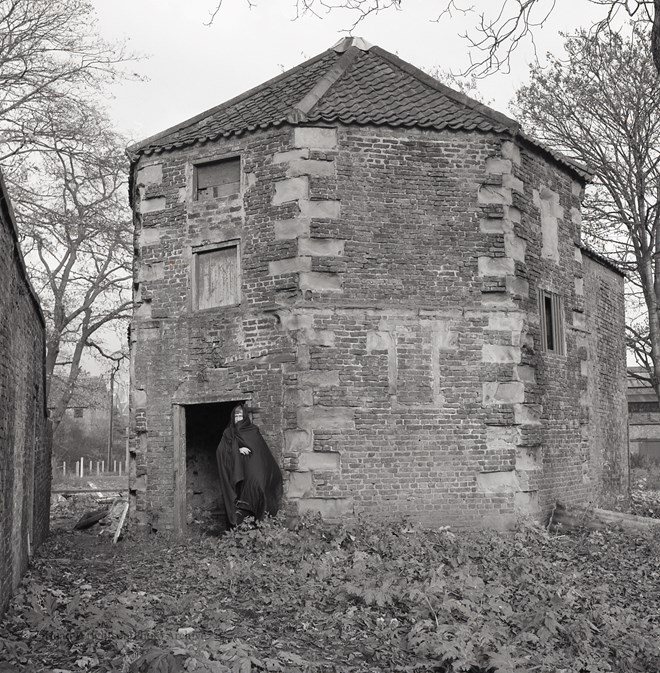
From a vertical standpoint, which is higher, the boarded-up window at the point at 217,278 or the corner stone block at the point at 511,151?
the corner stone block at the point at 511,151

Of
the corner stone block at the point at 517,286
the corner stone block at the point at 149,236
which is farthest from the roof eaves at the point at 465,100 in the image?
the corner stone block at the point at 149,236

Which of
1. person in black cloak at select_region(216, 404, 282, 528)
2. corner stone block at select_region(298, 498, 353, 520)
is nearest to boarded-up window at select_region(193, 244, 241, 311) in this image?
person in black cloak at select_region(216, 404, 282, 528)

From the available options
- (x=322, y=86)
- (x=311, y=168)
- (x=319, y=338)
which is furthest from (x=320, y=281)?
(x=322, y=86)

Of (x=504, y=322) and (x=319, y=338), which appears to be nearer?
(x=319, y=338)

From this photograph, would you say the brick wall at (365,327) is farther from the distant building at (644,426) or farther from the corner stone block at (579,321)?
the distant building at (644,426)

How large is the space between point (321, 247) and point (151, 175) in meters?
3.74

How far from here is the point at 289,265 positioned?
14.2 metres

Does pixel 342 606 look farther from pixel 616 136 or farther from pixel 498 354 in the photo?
pixel 616 136

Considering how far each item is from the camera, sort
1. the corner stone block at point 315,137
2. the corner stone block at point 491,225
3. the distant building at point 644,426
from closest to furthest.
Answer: the corner stone block at point 315,137 → the corner stone block at point 491,225 → the distant building at point 644,426

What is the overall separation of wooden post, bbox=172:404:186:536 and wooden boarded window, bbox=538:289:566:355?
6544 mm

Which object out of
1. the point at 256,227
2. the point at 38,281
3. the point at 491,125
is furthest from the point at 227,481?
the point at 38,281

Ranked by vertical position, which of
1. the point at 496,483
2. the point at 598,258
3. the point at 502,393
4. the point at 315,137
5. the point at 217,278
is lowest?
the point at 496,483

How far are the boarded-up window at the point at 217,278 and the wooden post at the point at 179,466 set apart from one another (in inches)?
73.3

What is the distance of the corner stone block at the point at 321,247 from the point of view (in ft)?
46.4
